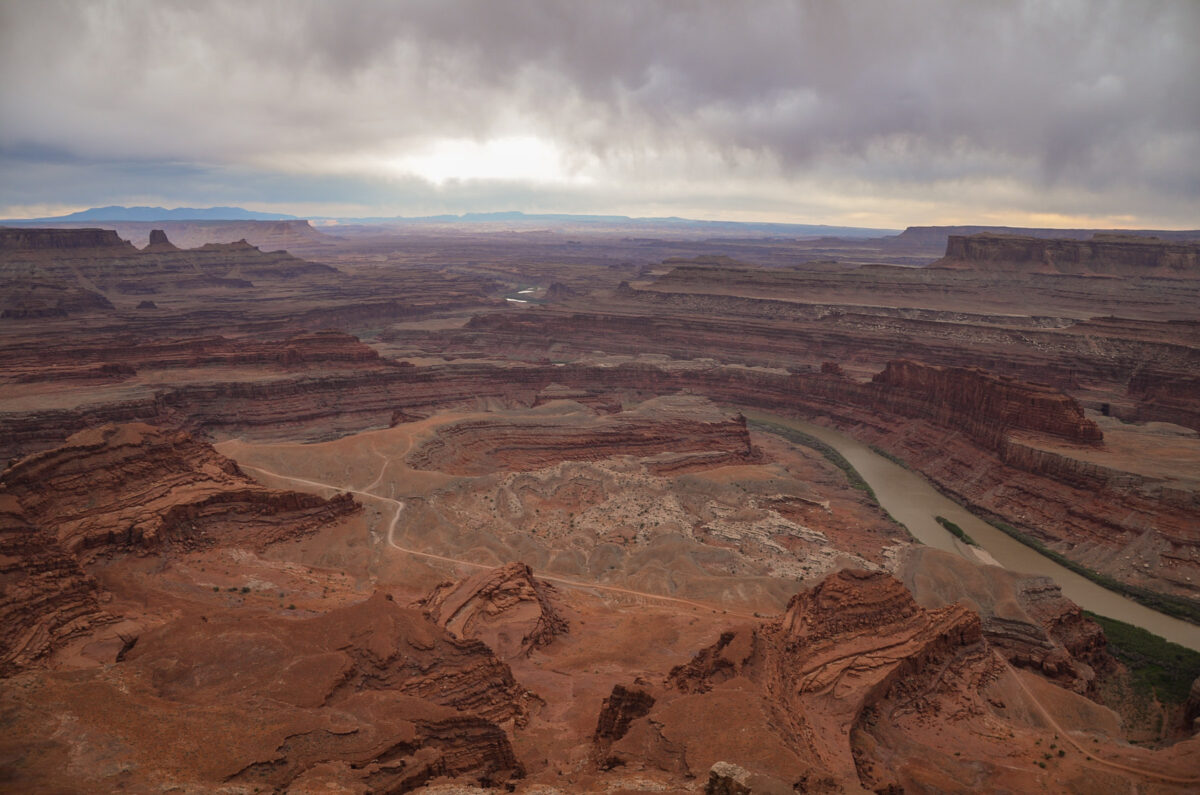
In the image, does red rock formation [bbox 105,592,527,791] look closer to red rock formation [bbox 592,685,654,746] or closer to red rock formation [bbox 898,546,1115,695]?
red rock formation [bbox 592,685,654,746]

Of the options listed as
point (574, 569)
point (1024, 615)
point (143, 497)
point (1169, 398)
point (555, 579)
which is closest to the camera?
point (1024, 615)

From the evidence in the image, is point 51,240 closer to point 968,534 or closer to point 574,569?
point 574,569

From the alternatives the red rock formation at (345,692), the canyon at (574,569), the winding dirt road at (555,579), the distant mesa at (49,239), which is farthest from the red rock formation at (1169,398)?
the distant mesa at (49,239)

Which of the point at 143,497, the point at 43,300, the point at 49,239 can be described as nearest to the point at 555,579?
the point at 143,497

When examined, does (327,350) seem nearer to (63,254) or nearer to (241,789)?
(241,789)

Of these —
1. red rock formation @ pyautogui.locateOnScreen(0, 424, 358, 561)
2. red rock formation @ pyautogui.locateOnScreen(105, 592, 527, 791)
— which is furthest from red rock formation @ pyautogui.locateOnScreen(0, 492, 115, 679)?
red rock formation @ pyautogui.locateOnScreen(0, 424, 358, 561)

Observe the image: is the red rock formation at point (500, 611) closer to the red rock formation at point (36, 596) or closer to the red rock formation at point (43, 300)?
the red rock formation at point (36, 596)

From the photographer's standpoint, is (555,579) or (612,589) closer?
(612,589)
